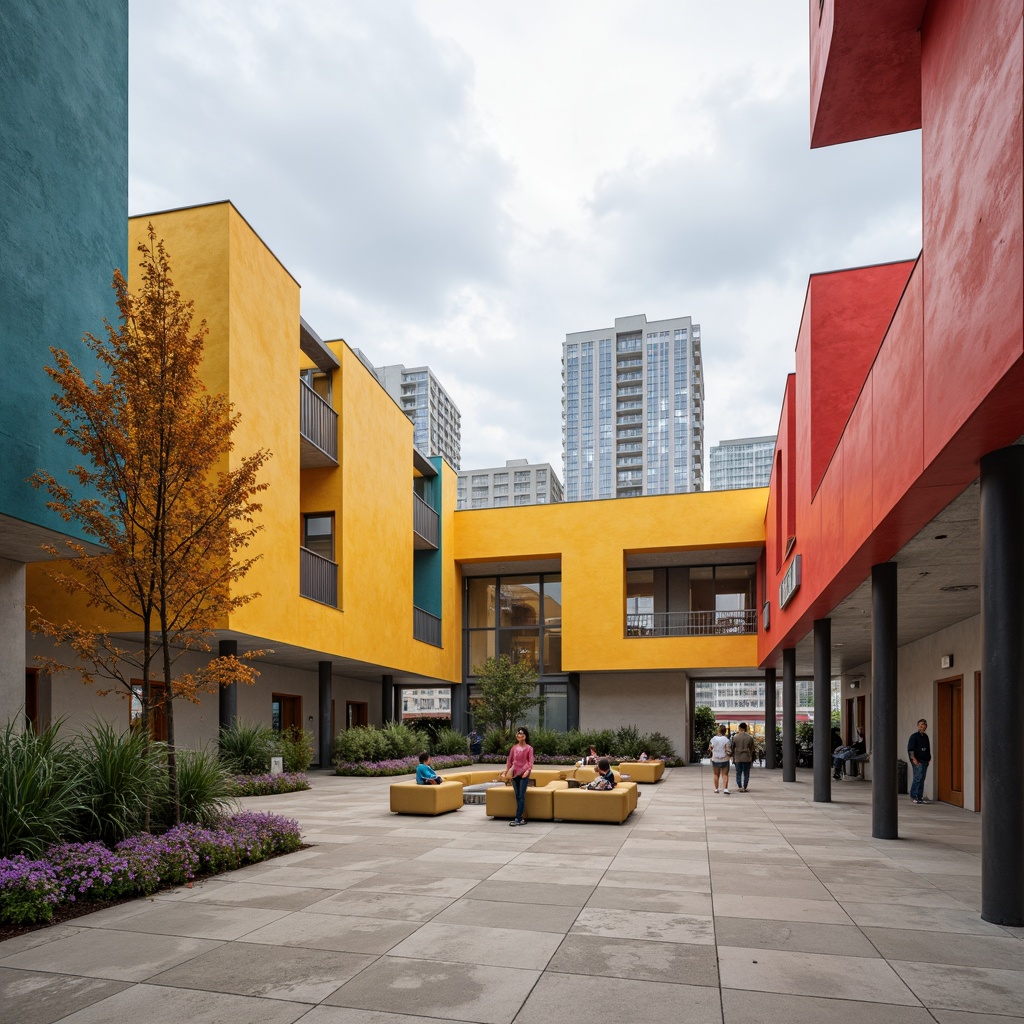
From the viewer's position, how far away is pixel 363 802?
1619 cm

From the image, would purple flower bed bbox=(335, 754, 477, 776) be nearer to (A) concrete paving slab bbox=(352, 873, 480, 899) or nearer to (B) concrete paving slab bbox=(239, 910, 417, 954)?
(A) concrete paving slab bbox=(352, 873, 480, 899)

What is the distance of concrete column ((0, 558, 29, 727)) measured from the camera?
37.0 ft

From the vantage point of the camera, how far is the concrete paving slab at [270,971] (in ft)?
17.5

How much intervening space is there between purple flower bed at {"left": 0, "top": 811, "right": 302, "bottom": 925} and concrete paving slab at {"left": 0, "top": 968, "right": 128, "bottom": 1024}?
1.25 meters

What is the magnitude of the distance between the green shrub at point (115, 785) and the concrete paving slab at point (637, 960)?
4.85m

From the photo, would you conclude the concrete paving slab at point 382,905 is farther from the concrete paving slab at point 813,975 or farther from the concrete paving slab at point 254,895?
the concrete paving slab at point 813,975

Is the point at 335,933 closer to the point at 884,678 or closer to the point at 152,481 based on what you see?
the point at 152,481

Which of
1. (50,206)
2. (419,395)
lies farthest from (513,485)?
(50,206)

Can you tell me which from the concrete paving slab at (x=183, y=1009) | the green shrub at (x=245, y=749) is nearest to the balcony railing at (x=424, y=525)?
the green shrub at (x=245, y=749)

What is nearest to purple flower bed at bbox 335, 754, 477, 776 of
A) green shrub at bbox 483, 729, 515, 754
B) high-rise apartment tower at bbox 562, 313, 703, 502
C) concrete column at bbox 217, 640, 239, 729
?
green shrub at bbox 483, 729, 515, 754

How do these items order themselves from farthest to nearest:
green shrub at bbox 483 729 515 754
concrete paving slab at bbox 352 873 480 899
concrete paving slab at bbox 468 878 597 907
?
green shrub at bbox 483 729 515 754
concrete paving slab at bbox 352 873 480 899
concrete paving slab at bbox 468 878 597 907

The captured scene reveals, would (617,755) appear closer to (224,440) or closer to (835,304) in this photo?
(835,304)

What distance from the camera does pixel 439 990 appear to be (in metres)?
5.32

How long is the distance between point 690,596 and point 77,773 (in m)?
26.9
